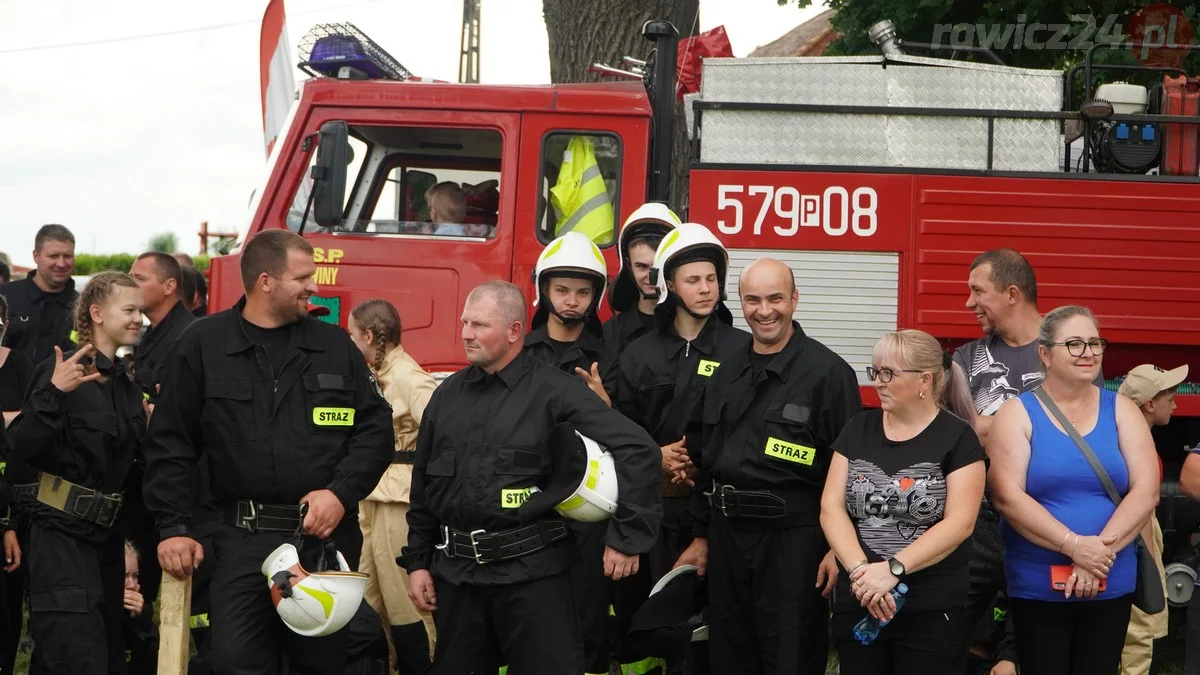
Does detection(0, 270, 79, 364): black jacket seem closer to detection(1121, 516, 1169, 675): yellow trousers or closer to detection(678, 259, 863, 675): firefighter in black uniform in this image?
detection(678, 259, 863, 675): firefighter in black uniform

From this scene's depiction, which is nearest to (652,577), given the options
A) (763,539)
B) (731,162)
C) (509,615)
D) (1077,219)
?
(763,539)

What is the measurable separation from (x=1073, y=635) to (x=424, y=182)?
12.4 ft

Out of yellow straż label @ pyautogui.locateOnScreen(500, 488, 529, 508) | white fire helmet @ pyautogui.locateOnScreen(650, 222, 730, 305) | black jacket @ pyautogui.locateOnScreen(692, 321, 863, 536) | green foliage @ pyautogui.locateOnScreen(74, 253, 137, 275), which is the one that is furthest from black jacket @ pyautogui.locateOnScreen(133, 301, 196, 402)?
green foliage @ pyautogui.locateOnScreen(74, 253, 137, 275)

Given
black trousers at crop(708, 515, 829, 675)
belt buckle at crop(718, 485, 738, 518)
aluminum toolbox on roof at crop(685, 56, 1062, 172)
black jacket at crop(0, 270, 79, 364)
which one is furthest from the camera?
black jacket at crop(0, 270, 79, 364)

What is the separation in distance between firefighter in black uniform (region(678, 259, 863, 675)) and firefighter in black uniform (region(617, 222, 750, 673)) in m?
0.31

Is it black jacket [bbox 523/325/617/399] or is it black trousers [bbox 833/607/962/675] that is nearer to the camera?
black trousers [bbox 833/607/962/675]

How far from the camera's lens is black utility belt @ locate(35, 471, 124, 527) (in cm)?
498

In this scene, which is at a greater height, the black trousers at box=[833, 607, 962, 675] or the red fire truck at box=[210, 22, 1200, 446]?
the red fire truck at box=[210, 22, 1200, 446]

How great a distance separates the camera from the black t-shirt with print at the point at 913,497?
13.6 feet

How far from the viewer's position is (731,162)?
5984 millimetres

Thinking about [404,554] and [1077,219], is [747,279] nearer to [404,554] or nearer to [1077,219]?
[404,554]

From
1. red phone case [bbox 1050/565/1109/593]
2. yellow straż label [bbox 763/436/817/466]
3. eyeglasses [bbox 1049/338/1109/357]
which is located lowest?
red phone case [bbox 1050/565/1109/593]

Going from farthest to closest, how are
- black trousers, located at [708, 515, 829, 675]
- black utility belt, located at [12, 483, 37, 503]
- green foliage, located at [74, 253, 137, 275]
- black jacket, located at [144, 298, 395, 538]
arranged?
green foliage, located at [74, 253, 137, 275], black utility belt, located at [12, 483, 37, 503], black trousers, located at [708, 515, 829, 675], black jacket, located at [144, 298, 395, 538]

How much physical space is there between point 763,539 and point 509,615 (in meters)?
1.05
